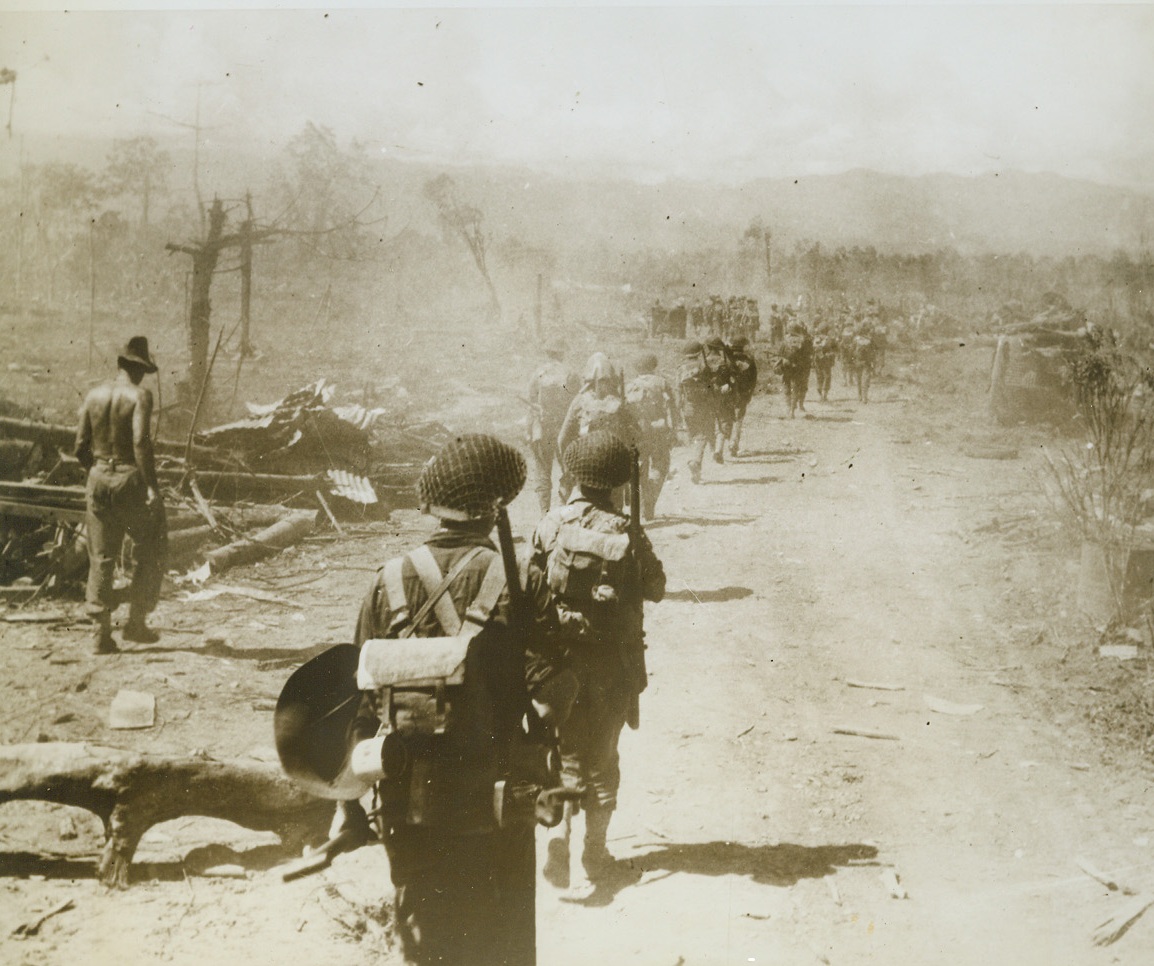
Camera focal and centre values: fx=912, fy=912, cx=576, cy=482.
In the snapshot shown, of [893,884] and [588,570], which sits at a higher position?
[588,570]

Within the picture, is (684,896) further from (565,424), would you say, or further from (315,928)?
(565,424)

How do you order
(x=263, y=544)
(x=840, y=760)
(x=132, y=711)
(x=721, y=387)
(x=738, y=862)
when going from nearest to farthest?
1. (x=738, y=862)
2. (x=840, y=760)
3. (x=132, y=711)
4. (x=263, y=544)
5. (x=721, y=387)

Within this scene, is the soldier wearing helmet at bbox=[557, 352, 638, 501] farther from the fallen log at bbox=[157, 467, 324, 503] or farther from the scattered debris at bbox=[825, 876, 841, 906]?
the scattered debris at bbox=[825, 876, 841, 906]

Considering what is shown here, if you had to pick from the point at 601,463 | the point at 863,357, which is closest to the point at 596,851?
the point at 601,463

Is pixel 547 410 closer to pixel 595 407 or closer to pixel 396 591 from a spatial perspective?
pixel 595 407

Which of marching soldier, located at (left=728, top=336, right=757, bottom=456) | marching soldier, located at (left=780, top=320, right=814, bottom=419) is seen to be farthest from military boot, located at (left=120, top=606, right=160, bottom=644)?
marching soldier, located at (left=780, top=320, right=814, bottom=419)

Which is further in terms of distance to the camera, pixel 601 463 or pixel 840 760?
pixel 840 760

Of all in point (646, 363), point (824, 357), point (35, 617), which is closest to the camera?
point (35, 617)
